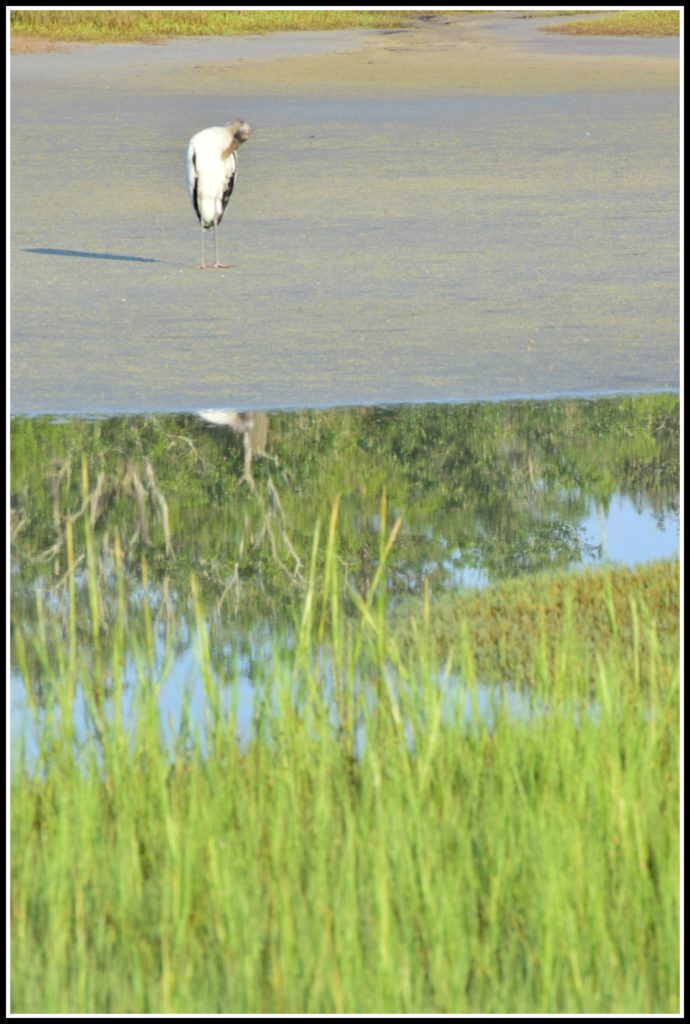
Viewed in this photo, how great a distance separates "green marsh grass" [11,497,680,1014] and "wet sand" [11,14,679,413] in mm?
4243

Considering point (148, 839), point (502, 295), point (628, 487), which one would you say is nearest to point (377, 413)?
point (628, 487)

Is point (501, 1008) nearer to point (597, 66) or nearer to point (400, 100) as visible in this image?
point (400, 100)

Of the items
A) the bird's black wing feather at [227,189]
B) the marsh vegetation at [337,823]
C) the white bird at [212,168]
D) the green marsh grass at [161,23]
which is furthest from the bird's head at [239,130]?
the green marsh grass at [161,23]

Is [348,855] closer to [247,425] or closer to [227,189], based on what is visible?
[247,425]

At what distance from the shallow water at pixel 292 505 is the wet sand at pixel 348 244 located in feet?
1.75

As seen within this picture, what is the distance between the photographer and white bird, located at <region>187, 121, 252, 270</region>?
11.1 m

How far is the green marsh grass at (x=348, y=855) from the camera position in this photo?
2.64 meters

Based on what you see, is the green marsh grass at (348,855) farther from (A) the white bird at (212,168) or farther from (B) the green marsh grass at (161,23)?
(B) the green marsh grass at (161,23)

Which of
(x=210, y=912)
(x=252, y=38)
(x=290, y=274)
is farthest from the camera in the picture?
(x=252, y=38)

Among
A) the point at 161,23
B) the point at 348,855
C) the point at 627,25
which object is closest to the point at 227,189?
the point at 348,855

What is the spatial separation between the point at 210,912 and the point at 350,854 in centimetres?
23

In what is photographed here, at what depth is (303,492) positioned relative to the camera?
19.7 ft

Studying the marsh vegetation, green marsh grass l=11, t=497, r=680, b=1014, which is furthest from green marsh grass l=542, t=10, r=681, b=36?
green marsh grass l=11, t=497, r=680, b=1014

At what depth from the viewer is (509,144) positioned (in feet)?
56.1
